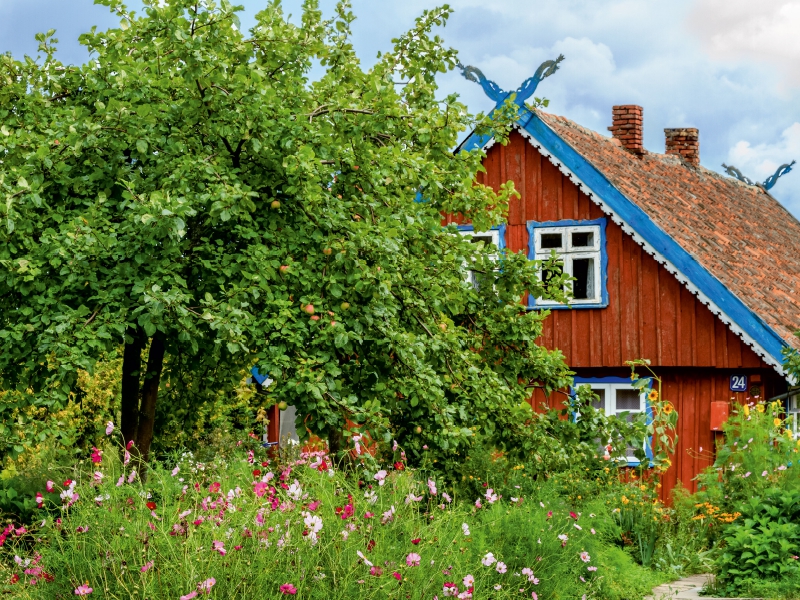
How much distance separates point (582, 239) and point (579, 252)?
0.34m

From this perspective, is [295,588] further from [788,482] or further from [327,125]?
[788,482]

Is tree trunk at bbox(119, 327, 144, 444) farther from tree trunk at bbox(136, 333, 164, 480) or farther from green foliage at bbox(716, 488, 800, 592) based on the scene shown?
green foliage at bbox(716, 488, 800, 592)

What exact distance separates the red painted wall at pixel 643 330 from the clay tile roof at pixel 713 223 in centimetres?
56

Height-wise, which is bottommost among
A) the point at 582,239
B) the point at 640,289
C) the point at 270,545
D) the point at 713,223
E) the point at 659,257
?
the point at 270,545

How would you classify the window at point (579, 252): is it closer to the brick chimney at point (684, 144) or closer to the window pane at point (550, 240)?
the window pane at point (550, 240)

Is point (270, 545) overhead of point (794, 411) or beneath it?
beneath

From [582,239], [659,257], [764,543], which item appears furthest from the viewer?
[582,239]

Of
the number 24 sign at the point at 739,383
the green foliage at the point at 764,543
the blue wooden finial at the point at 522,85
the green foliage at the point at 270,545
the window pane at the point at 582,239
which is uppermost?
the blue wooden finial at the point at 522,85

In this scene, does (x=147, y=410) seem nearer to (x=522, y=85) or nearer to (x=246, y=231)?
(x=246, y=231)

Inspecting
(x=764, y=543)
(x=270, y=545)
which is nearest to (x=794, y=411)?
(x=764, y=543)

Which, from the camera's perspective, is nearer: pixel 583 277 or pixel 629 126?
pixel 583 277

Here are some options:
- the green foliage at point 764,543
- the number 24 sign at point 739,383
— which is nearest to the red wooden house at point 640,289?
the number 24 sign at point 739,383

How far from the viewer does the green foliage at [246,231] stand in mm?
7332

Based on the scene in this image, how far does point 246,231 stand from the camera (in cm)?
795
